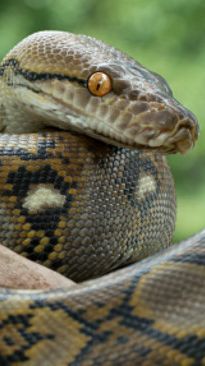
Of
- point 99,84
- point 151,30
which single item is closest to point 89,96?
point 99,84

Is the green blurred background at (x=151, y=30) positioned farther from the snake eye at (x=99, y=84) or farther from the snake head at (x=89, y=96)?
the snake eye at (x=99, y=84)

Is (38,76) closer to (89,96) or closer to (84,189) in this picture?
(89,96)

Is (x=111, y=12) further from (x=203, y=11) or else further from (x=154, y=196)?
(x=154, y=196)

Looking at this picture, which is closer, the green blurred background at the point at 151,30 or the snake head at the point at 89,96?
the snake head at the point at 89,96

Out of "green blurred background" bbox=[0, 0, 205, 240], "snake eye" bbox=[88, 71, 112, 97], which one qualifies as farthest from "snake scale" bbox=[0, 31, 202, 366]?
"green blurred background" bbox=[0, 0, 205, 240]

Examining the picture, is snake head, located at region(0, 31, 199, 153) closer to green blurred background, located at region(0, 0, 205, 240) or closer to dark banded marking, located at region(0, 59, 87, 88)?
dark banded marking, located at region(0, 59, 87, 88)

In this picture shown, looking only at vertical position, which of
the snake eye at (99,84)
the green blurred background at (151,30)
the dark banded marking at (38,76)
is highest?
the snake eye at (99,84)

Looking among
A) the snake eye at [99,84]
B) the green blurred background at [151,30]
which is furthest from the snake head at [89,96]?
the green blurred background at [151,30]
